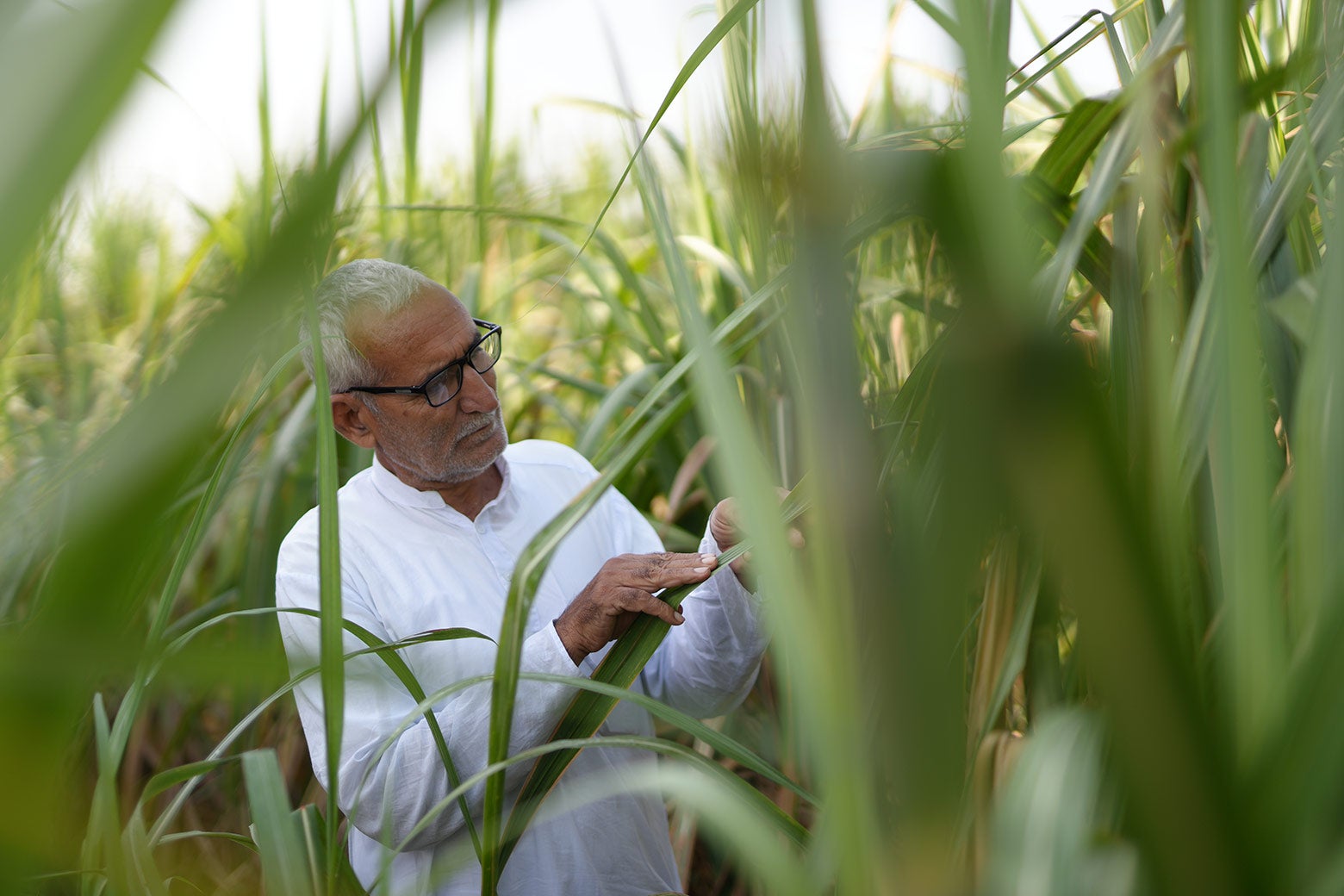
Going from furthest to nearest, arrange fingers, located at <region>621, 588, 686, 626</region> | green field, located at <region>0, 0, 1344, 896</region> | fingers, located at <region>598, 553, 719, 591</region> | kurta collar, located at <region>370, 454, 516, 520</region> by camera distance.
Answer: kurta collar, located at <region>370, 454, 516, 520</region> < fingers, located at <region>598, 553, 719, 591</region> < fingers, located at <region>621, 588, 686, 626</region> < green field, located at <region>0, 0, 1344, 896</region>

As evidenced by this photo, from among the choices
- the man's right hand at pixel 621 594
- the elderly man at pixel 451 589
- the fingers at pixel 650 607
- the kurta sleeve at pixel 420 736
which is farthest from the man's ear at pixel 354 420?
the fingers at pixel 650 607

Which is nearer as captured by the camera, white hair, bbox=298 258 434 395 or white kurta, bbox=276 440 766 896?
white kurta, bbox=276 440 766 896

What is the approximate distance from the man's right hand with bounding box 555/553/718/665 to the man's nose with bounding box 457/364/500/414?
0.38 metres

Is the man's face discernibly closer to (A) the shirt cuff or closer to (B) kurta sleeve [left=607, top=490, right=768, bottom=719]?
(B) kurta sleeve [left=607, top=490, right=768, bottom=719]

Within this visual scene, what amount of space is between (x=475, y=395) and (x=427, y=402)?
2.7 inches

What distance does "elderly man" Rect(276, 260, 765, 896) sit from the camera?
51.6 inches

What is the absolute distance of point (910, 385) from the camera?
64 centimetres

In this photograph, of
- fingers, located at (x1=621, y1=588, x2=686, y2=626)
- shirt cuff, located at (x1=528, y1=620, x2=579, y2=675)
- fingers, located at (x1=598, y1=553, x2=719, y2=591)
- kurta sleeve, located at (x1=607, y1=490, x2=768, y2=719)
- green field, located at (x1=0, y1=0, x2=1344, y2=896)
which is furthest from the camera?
kurta sleeve, located at (x1=607, y1=490, x2=768, y2=719)

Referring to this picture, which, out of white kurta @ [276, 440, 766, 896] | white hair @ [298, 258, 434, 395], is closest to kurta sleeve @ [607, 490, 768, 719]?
white kurta @ [276, 440, 766, 896]

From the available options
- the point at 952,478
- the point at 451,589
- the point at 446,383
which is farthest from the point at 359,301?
the point at 952,478

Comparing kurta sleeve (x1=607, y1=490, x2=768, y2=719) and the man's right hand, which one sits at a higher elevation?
the man's right hand

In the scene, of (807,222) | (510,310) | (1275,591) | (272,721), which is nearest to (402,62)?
(807,222)

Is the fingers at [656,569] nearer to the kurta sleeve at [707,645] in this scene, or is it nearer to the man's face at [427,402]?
the kurta sleeve at [707,645]

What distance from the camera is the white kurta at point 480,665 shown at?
129 cm
